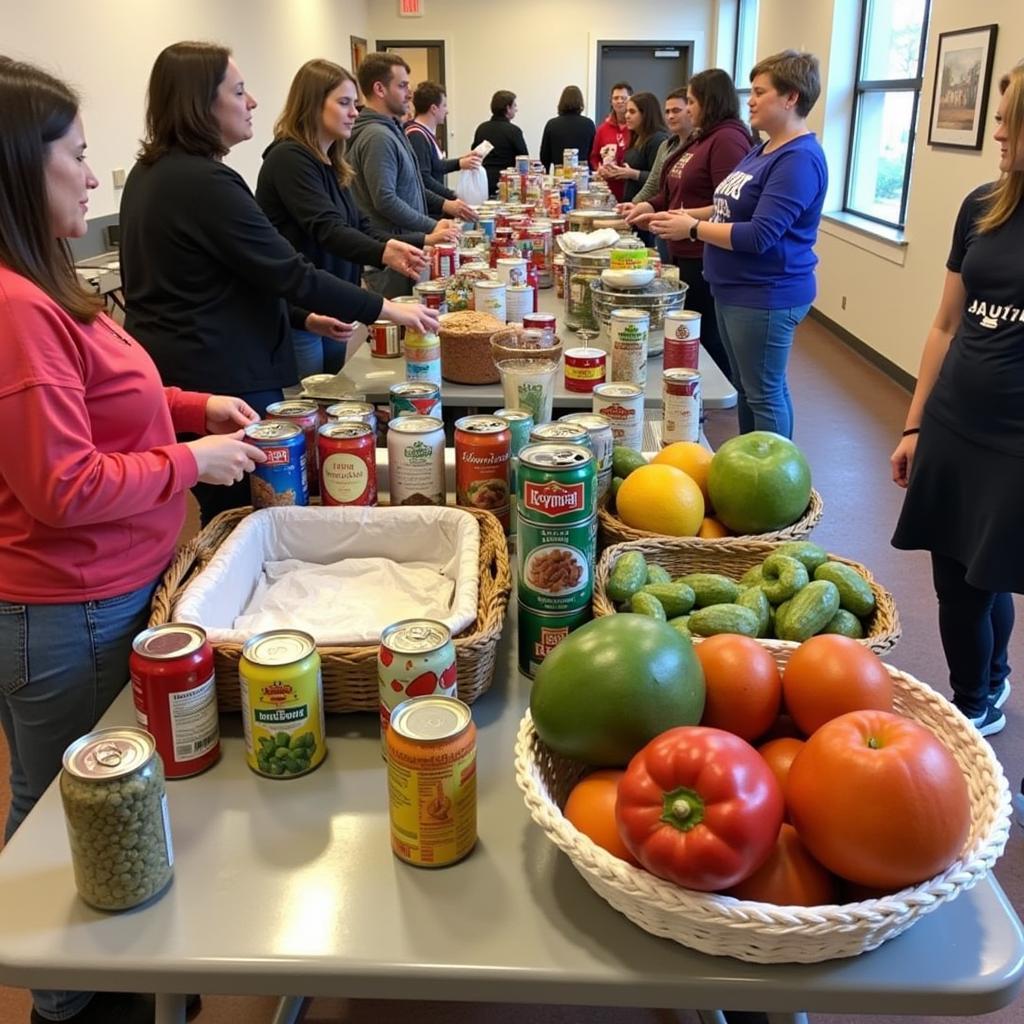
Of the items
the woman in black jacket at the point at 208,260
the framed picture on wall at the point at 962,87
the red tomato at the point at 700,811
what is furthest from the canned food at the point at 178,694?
the framed picture on wall at the point at 962,87

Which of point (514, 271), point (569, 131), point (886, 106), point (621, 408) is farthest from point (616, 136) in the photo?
point (621, 408)

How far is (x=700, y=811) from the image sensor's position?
726 millimetres

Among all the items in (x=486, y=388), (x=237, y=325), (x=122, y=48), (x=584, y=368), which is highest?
(x=122, y=48)

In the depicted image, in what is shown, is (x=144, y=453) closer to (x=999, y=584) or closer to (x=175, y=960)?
(x=175, y=960)

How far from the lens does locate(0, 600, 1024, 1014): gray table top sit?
2.54ft

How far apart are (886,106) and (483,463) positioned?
19.7 feet

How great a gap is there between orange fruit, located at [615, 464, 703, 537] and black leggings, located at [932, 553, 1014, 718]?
0.96m

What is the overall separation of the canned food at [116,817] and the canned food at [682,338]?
1.51 meters

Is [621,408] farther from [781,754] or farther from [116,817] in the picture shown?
[116,817]

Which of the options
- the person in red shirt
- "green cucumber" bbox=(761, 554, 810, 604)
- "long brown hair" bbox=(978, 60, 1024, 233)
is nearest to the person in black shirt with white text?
"long brown hair" bbox=(978, 60, 1024, 233)

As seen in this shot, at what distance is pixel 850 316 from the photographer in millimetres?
6332

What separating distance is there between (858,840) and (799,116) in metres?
2.87

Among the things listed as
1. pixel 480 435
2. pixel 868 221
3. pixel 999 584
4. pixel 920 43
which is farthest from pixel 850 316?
pixel 480 435

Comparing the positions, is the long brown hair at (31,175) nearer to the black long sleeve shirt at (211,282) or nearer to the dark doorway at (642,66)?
the black long sleeve shirt at (211,282)
